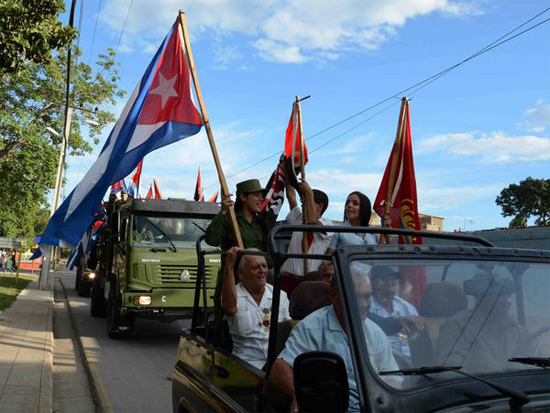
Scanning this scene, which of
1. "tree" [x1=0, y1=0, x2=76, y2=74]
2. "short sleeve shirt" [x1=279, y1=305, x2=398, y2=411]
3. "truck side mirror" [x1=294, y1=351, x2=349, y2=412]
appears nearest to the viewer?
"truck side mirror" [x1=294, y1=351, x2=349, y2=412]

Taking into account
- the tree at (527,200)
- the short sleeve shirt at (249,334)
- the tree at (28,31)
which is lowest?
the short sleeve shirt at (249,334)

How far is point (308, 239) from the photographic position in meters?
5.50

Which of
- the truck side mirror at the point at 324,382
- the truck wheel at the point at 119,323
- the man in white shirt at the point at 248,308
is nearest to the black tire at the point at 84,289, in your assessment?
the truck wheel at the point at 119,323

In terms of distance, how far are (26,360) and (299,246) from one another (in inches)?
190

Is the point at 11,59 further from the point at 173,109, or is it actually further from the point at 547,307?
the point at 547,307

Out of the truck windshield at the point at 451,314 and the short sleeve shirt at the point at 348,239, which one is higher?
the short sleeve shirt at the point at 348,239

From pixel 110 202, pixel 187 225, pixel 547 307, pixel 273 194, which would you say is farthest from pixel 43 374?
pixel 110 202

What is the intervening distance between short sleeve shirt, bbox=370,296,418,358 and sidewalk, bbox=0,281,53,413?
4495mm

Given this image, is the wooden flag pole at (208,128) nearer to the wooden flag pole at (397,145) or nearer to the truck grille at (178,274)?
the wooden flag pole at (397,145)

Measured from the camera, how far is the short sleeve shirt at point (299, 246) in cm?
512

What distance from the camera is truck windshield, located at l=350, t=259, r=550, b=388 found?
7.37 feet

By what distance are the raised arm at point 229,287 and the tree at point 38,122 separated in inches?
811

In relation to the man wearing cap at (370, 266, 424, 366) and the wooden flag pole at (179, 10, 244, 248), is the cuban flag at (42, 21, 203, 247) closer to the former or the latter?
the wooden flag pole at (179, 10, 244, 248)

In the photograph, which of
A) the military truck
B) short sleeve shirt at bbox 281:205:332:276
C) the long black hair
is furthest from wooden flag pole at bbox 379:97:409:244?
the military truck
